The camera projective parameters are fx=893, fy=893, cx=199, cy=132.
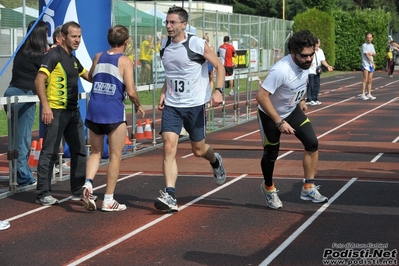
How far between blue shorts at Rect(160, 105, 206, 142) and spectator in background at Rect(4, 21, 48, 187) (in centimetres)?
203

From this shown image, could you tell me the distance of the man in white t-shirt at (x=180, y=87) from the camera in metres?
9.10

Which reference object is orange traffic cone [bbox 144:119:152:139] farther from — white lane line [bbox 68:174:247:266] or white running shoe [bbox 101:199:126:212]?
white running shoe [bbox 101:199:126:212]

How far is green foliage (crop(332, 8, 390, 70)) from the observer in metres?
54.3

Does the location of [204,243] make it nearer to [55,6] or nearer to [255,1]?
[55,6]

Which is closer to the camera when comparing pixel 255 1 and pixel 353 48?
pixel 353 48

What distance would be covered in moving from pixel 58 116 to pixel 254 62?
30926mm

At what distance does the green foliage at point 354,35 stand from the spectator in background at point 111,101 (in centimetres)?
4615

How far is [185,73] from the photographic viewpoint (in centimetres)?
920

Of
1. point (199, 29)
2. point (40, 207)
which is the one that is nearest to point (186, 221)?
point (40, 207)

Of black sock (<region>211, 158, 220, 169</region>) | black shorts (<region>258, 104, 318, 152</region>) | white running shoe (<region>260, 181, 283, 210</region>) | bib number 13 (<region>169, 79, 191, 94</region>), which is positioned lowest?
white running shoe (<region>260, 181, 283, 210</region>)

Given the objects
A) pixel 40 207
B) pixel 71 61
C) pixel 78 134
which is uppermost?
pixel 71 61

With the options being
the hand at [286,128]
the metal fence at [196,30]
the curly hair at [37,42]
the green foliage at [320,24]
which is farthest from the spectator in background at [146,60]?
the green foliage at [320,24]

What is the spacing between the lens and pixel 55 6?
13.2 metres

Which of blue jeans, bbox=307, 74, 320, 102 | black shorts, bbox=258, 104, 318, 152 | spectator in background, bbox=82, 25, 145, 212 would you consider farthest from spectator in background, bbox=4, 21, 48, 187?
blue jeans, bbox=307, 74, 320, 102
